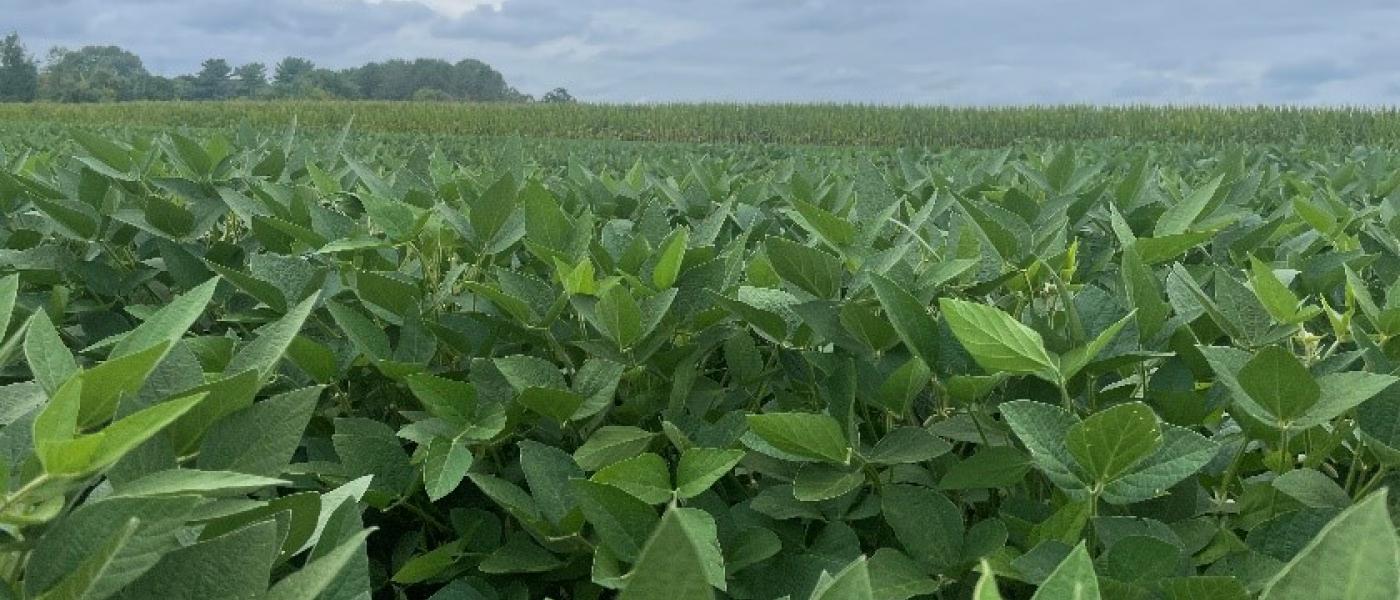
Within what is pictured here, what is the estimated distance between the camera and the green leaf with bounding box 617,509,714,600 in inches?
21.0

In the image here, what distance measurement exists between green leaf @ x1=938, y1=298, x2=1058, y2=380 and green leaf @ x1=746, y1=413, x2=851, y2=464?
0.64 feet

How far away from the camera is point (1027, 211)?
217 centimetres

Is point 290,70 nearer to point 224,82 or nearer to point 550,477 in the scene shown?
point 224,82

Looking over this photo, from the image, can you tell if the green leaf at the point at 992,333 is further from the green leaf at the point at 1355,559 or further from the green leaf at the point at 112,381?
the green leaf at the point at 112,381

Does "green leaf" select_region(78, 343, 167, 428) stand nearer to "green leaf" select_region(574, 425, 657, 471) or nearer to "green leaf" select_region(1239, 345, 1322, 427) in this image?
"green leaf" select_region(574, 425, 657, 471)

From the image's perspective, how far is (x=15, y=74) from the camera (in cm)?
9338

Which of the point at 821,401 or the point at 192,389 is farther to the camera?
the point at 821,401

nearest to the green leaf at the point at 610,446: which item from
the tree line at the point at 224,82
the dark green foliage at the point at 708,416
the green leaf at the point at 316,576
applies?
the dark green foliage at the point at 708,416

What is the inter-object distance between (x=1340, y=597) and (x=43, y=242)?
2704mm

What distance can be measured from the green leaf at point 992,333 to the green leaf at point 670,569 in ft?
2.00

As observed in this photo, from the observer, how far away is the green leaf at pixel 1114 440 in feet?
3.28

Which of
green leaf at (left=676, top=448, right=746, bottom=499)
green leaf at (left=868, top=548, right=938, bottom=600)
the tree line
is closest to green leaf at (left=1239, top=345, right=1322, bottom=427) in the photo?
green leaf at (left=868, top=548, right=938, bottom=600)

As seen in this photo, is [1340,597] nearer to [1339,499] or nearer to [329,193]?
[1339,499]

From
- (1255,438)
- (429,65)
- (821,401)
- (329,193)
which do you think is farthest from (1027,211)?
(429,65)
